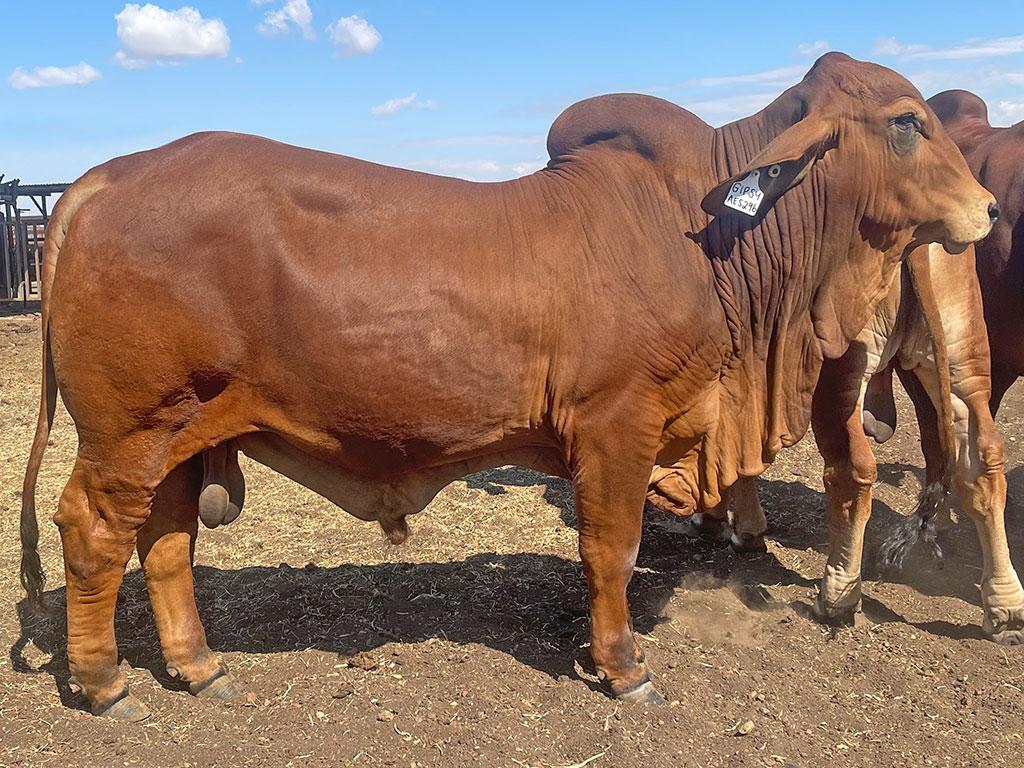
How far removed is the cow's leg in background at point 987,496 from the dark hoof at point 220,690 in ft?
11.8

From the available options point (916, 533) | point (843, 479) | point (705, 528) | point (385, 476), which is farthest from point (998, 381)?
point (385, 476)

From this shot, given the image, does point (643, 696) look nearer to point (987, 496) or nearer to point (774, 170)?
point (987, 496)

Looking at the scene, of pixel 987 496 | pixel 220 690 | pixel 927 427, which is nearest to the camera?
pixel 220 690

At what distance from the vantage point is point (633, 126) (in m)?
3.90

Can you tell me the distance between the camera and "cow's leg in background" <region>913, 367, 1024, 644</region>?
4.53 metres

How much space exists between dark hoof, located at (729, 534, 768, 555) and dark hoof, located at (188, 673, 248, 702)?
9.97 ft

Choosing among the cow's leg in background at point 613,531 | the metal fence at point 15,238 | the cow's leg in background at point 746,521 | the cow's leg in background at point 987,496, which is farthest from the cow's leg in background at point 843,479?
the metal fence at point 15,238

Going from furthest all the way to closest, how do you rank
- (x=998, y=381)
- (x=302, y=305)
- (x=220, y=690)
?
1. (x=998, y=381)
2. (x=220, y=690)
3. (x=302, y=305)

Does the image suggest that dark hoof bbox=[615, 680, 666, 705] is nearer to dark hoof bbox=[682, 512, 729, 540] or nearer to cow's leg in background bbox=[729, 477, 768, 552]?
→ cow's leg in background bbox=[729, 477, 768, 552]

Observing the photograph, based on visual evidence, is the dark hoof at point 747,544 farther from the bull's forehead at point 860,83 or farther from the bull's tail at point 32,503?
the bull's tail at point 32,503

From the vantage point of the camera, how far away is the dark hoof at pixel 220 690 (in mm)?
4035

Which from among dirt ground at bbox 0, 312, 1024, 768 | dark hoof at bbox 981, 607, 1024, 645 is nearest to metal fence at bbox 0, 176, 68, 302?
dirt ground at bbox 0, 312, 1024, 768

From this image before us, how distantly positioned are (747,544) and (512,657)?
6.58 feet

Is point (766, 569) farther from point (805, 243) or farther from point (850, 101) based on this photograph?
point (850, 101)
